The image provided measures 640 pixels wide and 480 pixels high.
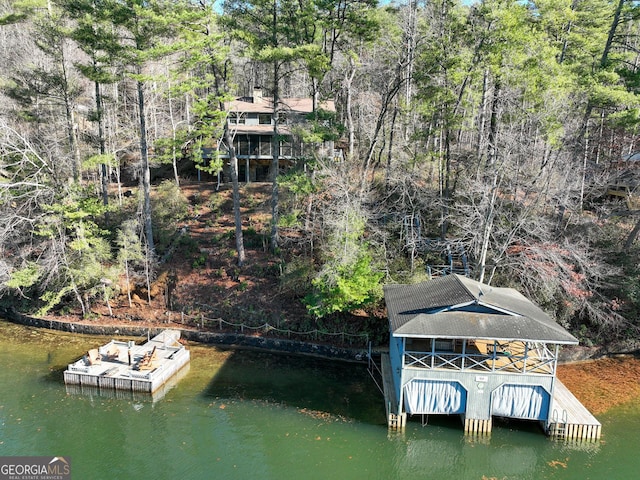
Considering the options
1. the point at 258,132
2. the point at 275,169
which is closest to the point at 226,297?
the point at 275,169

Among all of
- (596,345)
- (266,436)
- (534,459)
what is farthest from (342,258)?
(596,345)

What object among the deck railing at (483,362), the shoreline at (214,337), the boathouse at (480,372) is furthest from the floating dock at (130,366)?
the deck railing at (483,362)

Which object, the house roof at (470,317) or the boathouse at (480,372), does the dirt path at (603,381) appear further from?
the house roof at (470,317)

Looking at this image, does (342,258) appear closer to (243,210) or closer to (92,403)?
(92,403)

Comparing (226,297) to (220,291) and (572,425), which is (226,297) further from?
(572,425)

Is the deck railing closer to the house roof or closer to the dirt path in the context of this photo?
the house roof
